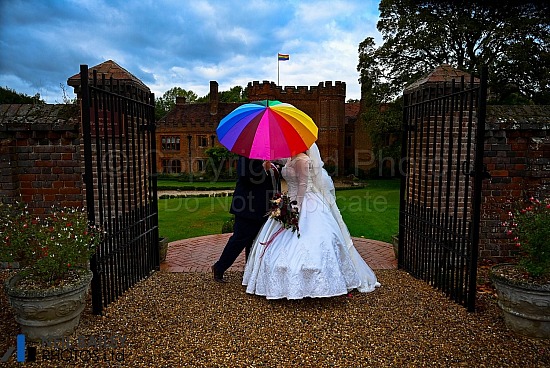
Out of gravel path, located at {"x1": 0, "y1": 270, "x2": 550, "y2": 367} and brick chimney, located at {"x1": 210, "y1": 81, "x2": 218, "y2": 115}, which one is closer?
gravel path, located at {"x1": 0, "y1": 270, "x2": 550, "y2": 367}

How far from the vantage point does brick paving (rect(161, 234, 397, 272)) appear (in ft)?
18.9

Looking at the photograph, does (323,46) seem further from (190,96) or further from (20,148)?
(190,96)

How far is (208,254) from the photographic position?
6398mm

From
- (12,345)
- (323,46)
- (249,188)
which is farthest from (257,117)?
(323,46)

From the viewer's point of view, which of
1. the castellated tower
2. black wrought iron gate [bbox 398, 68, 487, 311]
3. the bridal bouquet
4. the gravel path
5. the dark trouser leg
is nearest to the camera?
the gravel path

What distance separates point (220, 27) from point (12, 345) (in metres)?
4.39

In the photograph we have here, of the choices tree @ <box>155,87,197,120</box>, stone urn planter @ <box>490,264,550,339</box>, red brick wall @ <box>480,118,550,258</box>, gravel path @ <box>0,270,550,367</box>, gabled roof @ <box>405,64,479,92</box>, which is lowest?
gravel path @ <box>0,270,550,367</box>

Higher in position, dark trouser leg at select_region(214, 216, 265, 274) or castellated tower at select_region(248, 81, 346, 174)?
castellated tower at select_region(248, 81, 346, 174)

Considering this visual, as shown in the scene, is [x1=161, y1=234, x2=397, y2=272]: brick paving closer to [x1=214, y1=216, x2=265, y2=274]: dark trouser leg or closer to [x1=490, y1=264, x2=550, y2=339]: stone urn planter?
[x1=214, y1=216, x2=265, y2=274]: dark trouser leg

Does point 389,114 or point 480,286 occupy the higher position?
point 389,114

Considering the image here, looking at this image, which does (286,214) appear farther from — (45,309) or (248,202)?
(45,309)

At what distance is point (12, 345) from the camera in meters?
3.34

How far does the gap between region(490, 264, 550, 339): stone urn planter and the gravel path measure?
0.33 ft

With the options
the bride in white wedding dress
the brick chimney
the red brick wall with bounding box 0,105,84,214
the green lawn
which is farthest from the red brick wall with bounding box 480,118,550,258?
the brick chimney
